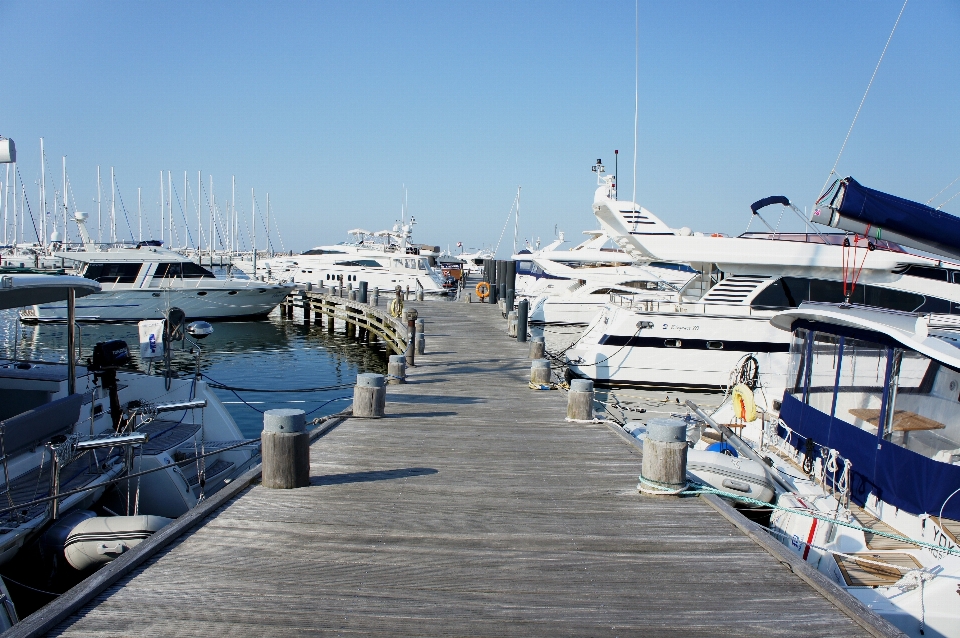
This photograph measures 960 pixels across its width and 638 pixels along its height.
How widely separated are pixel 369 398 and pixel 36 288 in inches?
172

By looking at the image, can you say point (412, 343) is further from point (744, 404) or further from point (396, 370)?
point (744, 404)

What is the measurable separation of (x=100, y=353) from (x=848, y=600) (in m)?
9.89

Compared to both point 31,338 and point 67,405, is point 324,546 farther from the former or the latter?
point 31,338

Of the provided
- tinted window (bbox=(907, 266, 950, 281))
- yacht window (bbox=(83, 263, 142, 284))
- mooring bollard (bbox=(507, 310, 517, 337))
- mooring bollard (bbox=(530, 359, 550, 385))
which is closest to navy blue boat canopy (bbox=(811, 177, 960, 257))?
mooring bollard (bbox=(530, 359, 550, 385))

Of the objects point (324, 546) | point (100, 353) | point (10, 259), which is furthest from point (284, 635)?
point (10, 259)

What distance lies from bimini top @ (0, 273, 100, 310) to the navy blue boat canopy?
1115cm

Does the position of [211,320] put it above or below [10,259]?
below

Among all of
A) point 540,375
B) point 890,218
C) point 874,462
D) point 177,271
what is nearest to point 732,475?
point 874,462

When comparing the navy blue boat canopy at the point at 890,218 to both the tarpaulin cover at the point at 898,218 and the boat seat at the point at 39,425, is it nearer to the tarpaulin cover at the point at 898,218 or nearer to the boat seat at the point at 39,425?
the tarpaulin cover at the point at 898,218

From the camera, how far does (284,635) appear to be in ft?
13.4

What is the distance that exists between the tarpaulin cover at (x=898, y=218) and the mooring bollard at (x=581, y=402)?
201 inches

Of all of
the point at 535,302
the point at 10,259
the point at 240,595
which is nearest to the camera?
the point at 240,595

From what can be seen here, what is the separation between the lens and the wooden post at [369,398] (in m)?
9.90

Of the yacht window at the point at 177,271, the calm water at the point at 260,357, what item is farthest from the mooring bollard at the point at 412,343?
the yacht window at the point at 177,271
